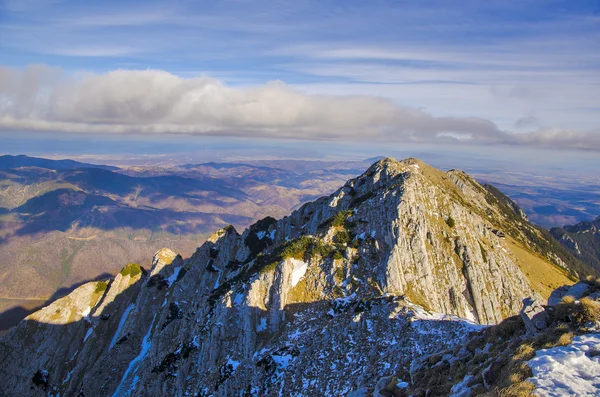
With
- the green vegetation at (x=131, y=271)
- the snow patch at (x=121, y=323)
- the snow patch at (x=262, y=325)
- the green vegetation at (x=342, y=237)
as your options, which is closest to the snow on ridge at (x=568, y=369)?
the snow patch at (x=262, y=325)

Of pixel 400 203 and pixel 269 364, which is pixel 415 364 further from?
pixel 400 203

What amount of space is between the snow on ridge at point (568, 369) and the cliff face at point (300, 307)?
1204 cm

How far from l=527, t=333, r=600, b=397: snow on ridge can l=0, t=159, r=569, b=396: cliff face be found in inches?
474

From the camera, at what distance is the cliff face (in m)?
44.9

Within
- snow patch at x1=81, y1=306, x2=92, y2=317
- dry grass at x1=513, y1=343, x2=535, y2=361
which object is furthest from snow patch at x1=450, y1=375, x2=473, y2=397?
snow patch at x1=81, y1=306, x2=92, y2=317

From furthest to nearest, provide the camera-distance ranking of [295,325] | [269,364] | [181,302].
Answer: [181,302] → [295,325] → [269,364]

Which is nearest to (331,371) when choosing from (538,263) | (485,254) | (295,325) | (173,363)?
(295,325)

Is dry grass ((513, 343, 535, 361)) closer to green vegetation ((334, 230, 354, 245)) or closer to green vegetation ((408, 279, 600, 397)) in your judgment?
green vegetation ((408, 279, 600, 397))

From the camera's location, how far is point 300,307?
57.9 metres

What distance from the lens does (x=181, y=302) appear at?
98.8 meters

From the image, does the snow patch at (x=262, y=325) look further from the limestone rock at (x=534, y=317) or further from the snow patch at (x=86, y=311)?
the snow patch at (x=86, y=311)

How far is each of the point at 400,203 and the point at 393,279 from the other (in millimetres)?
20471

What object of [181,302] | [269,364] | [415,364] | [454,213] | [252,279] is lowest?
[181,302]

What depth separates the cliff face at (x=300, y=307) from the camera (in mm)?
→ 44938
